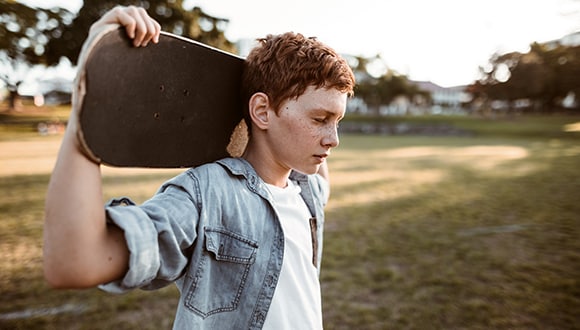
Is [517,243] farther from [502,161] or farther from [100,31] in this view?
[502,161]

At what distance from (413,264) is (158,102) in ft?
12.2

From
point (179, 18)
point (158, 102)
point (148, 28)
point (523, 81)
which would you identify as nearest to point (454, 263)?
point (158, 102)

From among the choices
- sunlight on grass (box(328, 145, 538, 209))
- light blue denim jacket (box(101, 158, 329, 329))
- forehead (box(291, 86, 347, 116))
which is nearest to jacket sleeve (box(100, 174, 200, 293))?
light blue denim jacket (box(101, 158, 329, 329))

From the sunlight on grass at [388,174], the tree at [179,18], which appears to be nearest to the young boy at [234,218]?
the sunlight on grass at [388,174]

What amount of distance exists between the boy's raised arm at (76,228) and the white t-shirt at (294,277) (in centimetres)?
59

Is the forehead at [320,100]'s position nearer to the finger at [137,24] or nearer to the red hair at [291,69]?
the red hair at [291,69]

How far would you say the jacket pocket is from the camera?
111cm

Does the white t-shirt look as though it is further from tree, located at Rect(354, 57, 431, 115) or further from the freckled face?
tree, located at Rect(354, 57, 431, 115)

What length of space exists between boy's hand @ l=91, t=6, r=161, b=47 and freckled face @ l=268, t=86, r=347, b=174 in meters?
0.49

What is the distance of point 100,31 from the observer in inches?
33.5

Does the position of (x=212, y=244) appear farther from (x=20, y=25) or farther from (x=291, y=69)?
(x=20, y=25)

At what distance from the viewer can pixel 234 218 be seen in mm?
1174

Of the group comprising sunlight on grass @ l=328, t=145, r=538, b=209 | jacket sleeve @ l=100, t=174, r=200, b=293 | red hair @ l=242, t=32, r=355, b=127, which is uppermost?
red hair @ l=242, t=32, r=355, b=127

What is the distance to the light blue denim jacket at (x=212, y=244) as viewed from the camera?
0.94 meters
